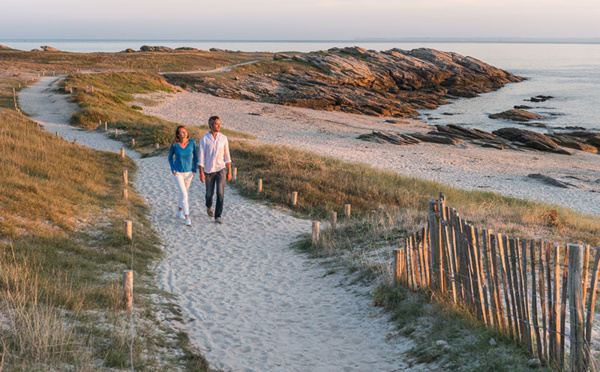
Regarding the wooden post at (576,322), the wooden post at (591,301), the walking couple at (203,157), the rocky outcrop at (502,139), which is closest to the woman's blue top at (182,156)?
the walking couple at (203,157)

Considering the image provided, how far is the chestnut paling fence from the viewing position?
177 inches

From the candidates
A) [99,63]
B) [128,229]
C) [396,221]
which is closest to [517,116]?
[396,221]

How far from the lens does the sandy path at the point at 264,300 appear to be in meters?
6.04

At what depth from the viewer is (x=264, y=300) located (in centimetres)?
805

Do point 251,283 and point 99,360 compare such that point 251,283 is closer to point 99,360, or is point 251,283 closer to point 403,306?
point 403,306

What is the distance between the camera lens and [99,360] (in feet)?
15.9

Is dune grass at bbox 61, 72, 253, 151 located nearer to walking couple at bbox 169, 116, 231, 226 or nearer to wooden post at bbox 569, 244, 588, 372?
walking couple at bbox 169, 116, 231, 226

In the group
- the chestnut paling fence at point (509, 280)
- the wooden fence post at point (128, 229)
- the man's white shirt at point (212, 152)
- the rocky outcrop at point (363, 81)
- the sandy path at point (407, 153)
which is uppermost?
the rocky outcrop at point (363, 81)

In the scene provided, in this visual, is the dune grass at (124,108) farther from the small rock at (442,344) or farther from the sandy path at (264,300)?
the small rock at (442,344)

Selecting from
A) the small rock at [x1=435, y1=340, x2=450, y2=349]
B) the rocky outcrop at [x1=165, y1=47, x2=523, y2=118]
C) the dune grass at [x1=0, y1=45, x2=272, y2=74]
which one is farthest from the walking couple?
the dune grass at [x1=0, y1=45, x2=272, y2=74]

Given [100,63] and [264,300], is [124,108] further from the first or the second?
[100,63]

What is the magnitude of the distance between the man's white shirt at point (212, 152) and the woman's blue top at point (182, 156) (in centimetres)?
26

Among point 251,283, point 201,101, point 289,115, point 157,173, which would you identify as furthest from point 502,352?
point 201,101

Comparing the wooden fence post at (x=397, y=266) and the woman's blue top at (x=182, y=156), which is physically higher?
the woman's blue top at (x=182, y=156)
